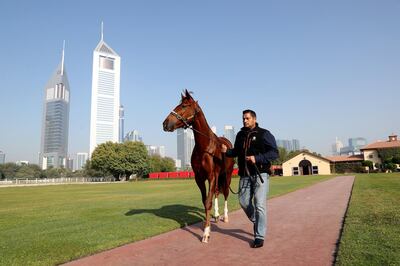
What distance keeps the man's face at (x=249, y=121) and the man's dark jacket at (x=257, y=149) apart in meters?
0.08

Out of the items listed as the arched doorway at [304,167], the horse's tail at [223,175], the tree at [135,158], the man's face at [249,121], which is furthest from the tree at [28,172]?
the man's face at [249,121]

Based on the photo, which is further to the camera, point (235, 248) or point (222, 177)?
point (222, 177)

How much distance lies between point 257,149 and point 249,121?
23.0 inches

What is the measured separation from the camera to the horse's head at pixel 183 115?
6.73 m

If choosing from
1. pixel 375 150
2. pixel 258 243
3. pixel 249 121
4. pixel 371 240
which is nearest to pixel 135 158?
pixel 375 150

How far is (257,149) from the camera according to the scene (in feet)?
19.4

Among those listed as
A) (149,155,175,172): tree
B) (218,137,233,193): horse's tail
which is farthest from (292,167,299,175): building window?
(218,137,233,193): horse's tail

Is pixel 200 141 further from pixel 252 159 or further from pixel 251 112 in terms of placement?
pixel 252 159

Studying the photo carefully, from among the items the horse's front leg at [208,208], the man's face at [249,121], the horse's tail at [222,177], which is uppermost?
the man's face at [249,121]

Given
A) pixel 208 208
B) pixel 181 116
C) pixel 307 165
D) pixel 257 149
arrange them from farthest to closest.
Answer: pixel 307 165 → pixel 181 116 → pixel 208 208 → pixel 257 149

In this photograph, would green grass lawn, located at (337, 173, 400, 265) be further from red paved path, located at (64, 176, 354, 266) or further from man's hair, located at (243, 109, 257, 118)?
man's hair, located at (243, 109, 257, 118)

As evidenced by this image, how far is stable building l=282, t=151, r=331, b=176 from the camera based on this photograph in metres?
75.4

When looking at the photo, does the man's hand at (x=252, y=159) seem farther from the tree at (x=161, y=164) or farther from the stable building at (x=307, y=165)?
the tree at (x=161, y=164)

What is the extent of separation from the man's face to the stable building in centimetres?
7501
